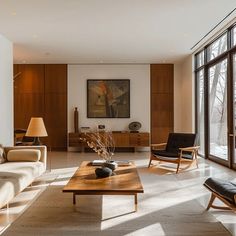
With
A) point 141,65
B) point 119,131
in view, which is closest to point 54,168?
point 119,131

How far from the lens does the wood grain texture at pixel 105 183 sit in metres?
3.55

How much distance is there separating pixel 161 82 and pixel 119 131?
90.8 inches

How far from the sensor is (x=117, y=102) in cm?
1070

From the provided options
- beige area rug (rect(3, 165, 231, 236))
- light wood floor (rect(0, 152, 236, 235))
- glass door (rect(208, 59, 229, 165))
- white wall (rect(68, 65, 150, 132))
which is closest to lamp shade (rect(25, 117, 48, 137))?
light wood floor (rect(0, 152, 236, 235))

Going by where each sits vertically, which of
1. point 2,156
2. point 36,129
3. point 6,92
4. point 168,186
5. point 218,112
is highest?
point 6,92

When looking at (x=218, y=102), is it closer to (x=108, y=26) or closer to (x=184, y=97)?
(x=184, y=97)

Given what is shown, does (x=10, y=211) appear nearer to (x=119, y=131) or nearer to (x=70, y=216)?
(x=70, y=216)

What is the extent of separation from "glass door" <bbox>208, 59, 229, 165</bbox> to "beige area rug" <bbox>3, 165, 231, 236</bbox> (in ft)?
8.99

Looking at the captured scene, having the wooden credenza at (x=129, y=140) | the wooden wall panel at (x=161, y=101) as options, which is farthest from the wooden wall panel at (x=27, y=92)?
the wooden wall panel at (x=161, y=101)

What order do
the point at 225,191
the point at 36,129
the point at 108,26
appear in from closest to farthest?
the point at 225,191 → the point at 36,129 → the point at 108,26

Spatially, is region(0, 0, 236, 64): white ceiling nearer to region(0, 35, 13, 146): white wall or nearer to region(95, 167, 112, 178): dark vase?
region(0, 35, 13, 146): white wall

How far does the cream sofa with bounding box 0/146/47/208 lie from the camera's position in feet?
11.7

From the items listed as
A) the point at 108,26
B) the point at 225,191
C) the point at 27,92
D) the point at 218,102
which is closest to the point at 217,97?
the point at 218,102

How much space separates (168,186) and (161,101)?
19.3ft
